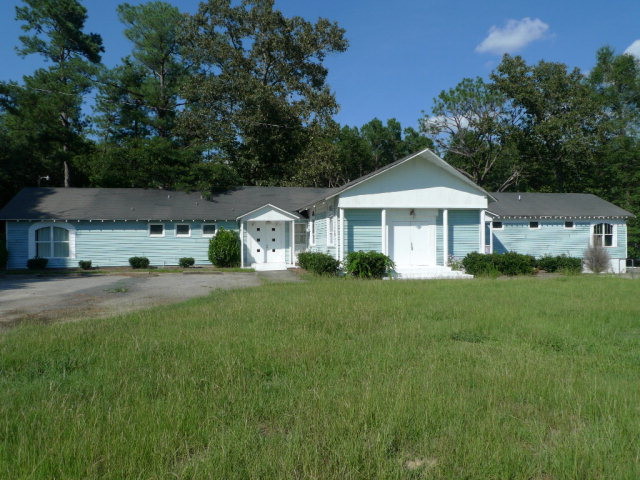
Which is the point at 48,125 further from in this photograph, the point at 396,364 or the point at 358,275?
the point at 396,364

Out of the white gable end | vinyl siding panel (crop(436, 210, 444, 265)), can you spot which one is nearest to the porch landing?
vinyl siding panel (crop(436, 210, 444, 265))

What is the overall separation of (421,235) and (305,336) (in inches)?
628

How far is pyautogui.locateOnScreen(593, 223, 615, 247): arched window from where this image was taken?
2845 centimetres

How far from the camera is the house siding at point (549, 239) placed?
27812 mm

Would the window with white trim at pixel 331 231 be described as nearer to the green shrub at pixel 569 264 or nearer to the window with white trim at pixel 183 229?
the window with white trim at pixel 183 229

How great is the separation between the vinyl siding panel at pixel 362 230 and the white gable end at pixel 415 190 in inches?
22.2

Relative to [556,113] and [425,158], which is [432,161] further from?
[556,113]

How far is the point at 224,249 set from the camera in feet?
Answer: 83.8

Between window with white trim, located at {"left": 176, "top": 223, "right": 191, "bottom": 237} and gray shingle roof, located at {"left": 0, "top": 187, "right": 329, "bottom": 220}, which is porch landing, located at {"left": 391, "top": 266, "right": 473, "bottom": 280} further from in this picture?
window with white trim, located at {"left": 176, "top": 223, "right": 191, "bottom": 237}

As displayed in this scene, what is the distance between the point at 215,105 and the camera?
3934cm

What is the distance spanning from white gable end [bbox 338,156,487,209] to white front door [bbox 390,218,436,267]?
1030 mm

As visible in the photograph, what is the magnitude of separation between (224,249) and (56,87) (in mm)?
22675

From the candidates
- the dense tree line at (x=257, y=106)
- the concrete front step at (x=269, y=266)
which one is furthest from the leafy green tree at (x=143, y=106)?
the concrete front step at (x=269, y=266)

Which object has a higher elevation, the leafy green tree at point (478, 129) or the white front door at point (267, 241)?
the leafy green tree at point (478, 129)
